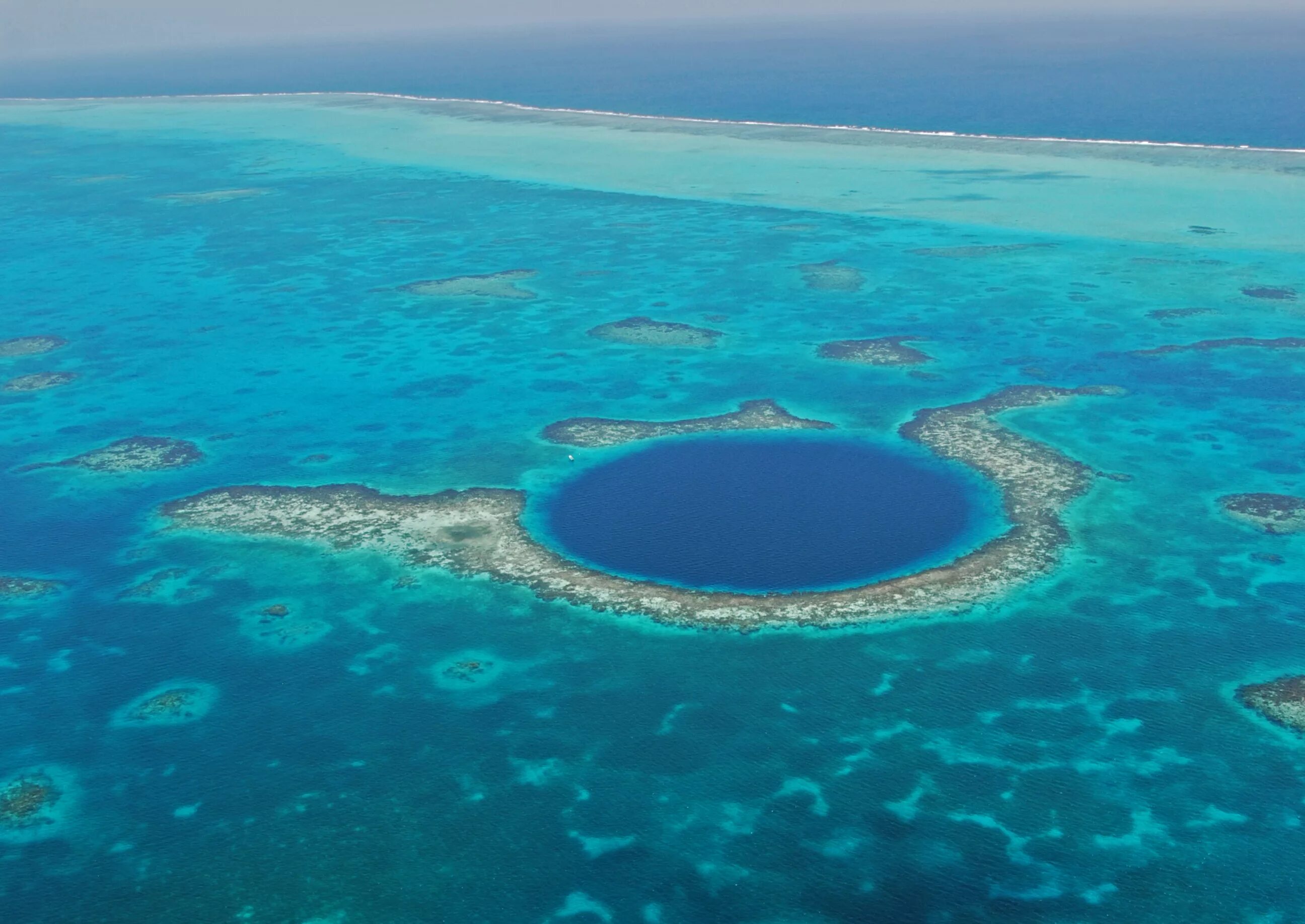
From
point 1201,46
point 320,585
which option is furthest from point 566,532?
point 1201,46

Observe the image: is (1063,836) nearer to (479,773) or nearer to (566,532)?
(479,773)

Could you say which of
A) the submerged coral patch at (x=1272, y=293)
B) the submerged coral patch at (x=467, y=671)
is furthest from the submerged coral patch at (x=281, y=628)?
the submerged coral patch at (x=1272, y=293)

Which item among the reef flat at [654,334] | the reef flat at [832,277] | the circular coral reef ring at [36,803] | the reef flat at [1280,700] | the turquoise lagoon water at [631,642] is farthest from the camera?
the reef flat at [832,277]

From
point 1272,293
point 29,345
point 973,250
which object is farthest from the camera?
point 973,250

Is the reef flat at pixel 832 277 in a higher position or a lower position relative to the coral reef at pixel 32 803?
higher

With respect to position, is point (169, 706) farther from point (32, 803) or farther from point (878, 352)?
point (878, 352)

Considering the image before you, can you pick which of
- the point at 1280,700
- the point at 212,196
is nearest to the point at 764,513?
the point at 1280,700

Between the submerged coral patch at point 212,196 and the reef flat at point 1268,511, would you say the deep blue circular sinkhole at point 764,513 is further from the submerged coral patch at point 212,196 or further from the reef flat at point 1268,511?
the submerged coral patch at point 212,196
